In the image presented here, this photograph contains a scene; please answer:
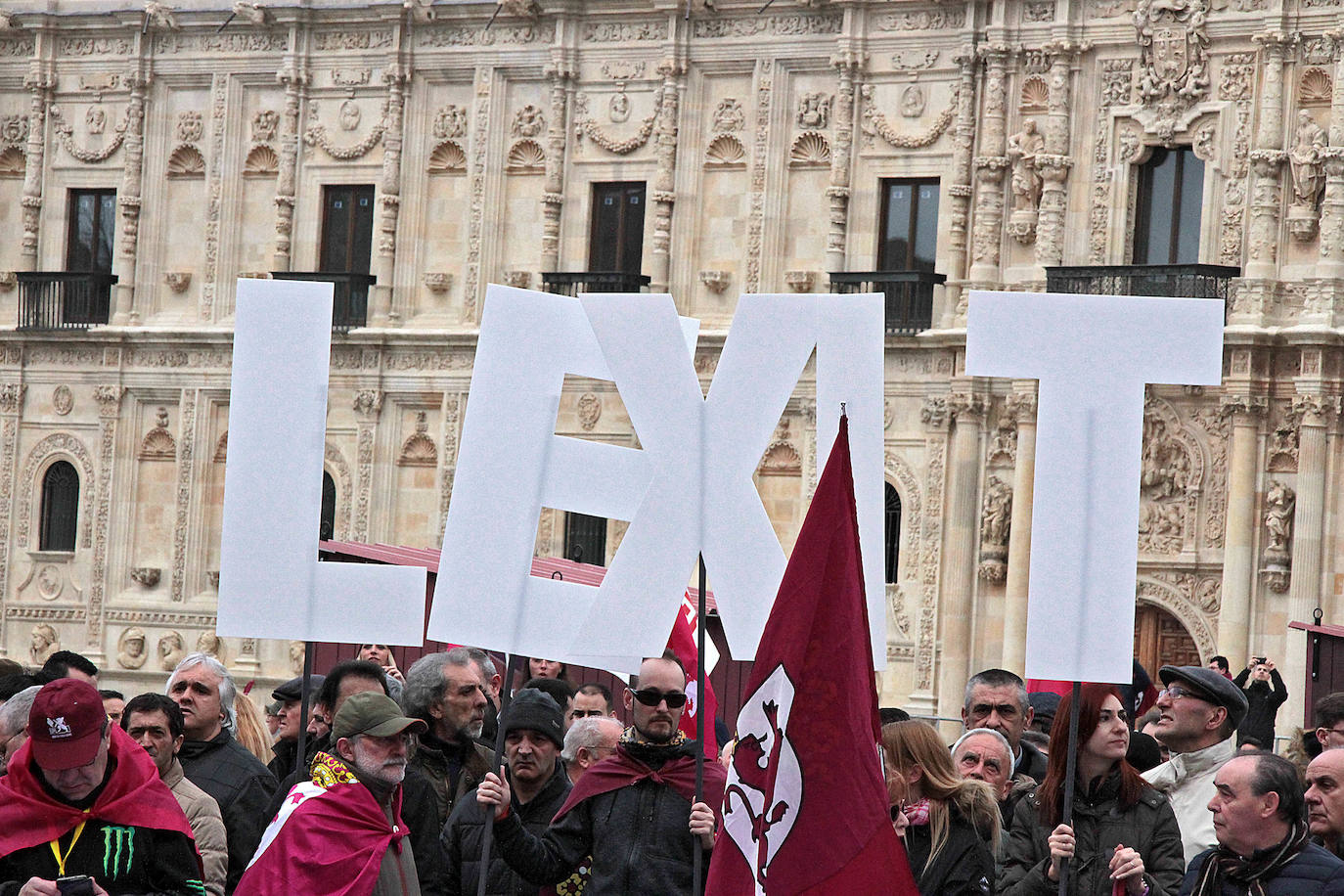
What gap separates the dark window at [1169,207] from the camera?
25797mm

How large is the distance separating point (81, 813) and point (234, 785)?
1.82 meters

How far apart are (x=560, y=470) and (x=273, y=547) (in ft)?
3.63

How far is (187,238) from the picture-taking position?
3141 centimetres

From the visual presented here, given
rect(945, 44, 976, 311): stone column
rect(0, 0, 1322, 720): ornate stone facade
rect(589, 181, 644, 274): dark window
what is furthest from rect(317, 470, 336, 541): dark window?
rect(945, 44, 976, 311): stone column

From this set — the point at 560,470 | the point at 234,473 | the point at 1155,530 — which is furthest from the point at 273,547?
the point at 1155,530

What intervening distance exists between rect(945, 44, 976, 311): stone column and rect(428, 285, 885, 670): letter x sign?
61.7ft

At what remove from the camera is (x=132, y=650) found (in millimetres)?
Result: 30641

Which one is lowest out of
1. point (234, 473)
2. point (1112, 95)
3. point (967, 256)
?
point (234, 473)

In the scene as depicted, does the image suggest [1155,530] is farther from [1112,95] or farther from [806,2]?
[806,2]

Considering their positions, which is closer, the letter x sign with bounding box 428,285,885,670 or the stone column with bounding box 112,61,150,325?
the letter x sign with bounding box 428,285,885,670

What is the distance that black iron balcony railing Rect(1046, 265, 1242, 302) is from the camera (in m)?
24.8

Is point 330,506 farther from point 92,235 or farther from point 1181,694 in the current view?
point 1181,694

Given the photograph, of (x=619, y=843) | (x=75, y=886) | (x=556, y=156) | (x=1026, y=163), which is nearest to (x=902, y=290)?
(x=1026, y=163)

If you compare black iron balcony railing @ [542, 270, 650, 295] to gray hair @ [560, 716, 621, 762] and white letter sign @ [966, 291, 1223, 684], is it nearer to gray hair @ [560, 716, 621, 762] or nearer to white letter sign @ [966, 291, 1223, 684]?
gray hair @ [560, 716, 621, 762]
